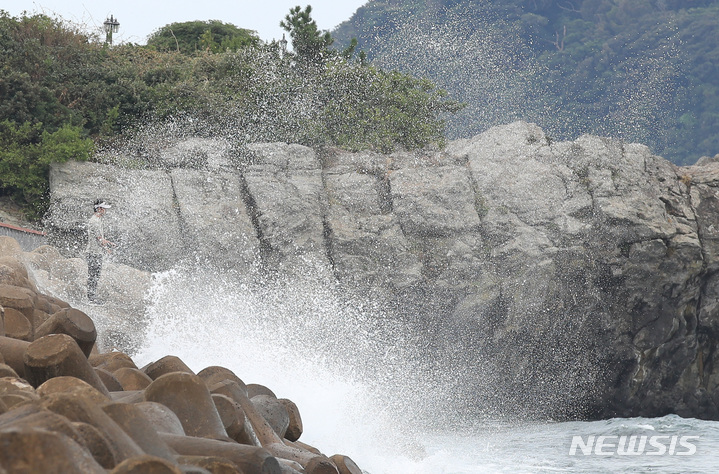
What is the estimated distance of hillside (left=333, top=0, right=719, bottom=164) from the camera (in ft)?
162

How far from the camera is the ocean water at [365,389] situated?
24.8 feet

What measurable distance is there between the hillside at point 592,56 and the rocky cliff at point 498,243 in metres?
32.2

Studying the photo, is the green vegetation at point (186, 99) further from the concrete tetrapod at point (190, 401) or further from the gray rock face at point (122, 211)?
the concrete tetrapod at point (190, 401)

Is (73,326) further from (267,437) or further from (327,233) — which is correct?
(327,233)

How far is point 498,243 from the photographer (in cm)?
1179

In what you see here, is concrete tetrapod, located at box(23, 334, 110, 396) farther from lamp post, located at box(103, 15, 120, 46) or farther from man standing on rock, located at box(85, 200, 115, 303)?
lamp post, located at box(103, 15, 120, 46)

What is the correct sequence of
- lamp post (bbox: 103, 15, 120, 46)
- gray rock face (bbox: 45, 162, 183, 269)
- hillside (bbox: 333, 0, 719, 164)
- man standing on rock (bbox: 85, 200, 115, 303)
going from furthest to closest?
hillside (bbox: 333, 0, 719, 164) < lamp post (bbox: 103, 15, 120, 46) < gray rock face (bbox: 45, 162, 183, 269) < man standing on rock (bbox: 85, 200, 115, 303)

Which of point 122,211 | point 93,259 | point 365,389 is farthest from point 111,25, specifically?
point 365,389

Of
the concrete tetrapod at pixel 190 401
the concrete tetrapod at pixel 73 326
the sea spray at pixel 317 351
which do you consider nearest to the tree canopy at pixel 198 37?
the sea spray at pixel 317 351

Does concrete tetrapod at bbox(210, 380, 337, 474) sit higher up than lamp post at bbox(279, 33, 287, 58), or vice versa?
lamp post at bbox(279, 33, 287, 58)

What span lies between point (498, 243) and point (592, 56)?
4776 cm

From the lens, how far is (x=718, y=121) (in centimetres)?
5012

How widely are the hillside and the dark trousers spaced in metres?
36.5

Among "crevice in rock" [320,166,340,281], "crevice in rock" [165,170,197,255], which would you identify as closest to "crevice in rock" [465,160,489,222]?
"crevice in rock" [320,166,340,281]
